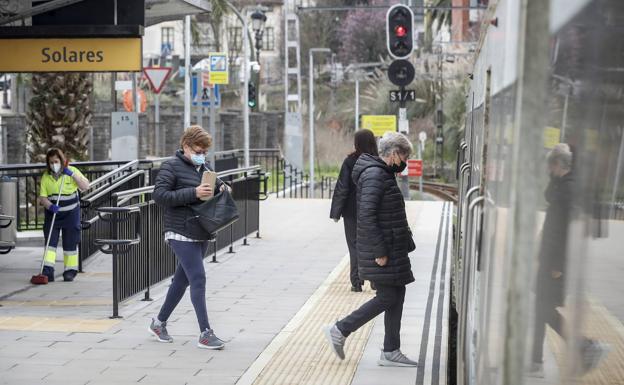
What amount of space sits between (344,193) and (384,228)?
3.68m

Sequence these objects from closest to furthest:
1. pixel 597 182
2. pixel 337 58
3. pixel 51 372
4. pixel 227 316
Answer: pixel 597 182 < pixel 51 372 < pixel 227 316 < pixel 337 58

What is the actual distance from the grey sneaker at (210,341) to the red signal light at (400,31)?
1209 centimetres

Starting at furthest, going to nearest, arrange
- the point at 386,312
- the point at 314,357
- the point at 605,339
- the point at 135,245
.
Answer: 1. the point at 135,245
2. the point at 314,357
3. the point at 386,312
4. the point at 605,339

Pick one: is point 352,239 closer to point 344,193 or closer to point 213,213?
point 344,193

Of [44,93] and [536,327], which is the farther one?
[44,93]

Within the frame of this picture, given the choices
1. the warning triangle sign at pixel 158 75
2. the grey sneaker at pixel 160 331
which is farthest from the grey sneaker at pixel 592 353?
the warning triangle sign at pixel 158 75

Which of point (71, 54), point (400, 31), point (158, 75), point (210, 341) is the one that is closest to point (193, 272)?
point (210, 341)

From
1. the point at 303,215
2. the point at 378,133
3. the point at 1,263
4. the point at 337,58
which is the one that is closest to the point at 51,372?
the point at 1,263

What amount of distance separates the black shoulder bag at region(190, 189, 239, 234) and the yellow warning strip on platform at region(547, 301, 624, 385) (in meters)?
6.31

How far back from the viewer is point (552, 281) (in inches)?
91.8

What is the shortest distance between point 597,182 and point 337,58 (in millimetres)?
86275

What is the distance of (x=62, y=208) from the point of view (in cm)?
1306

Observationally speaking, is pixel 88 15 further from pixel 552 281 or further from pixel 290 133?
pixel 290 133

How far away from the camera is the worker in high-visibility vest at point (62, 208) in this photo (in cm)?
1295
